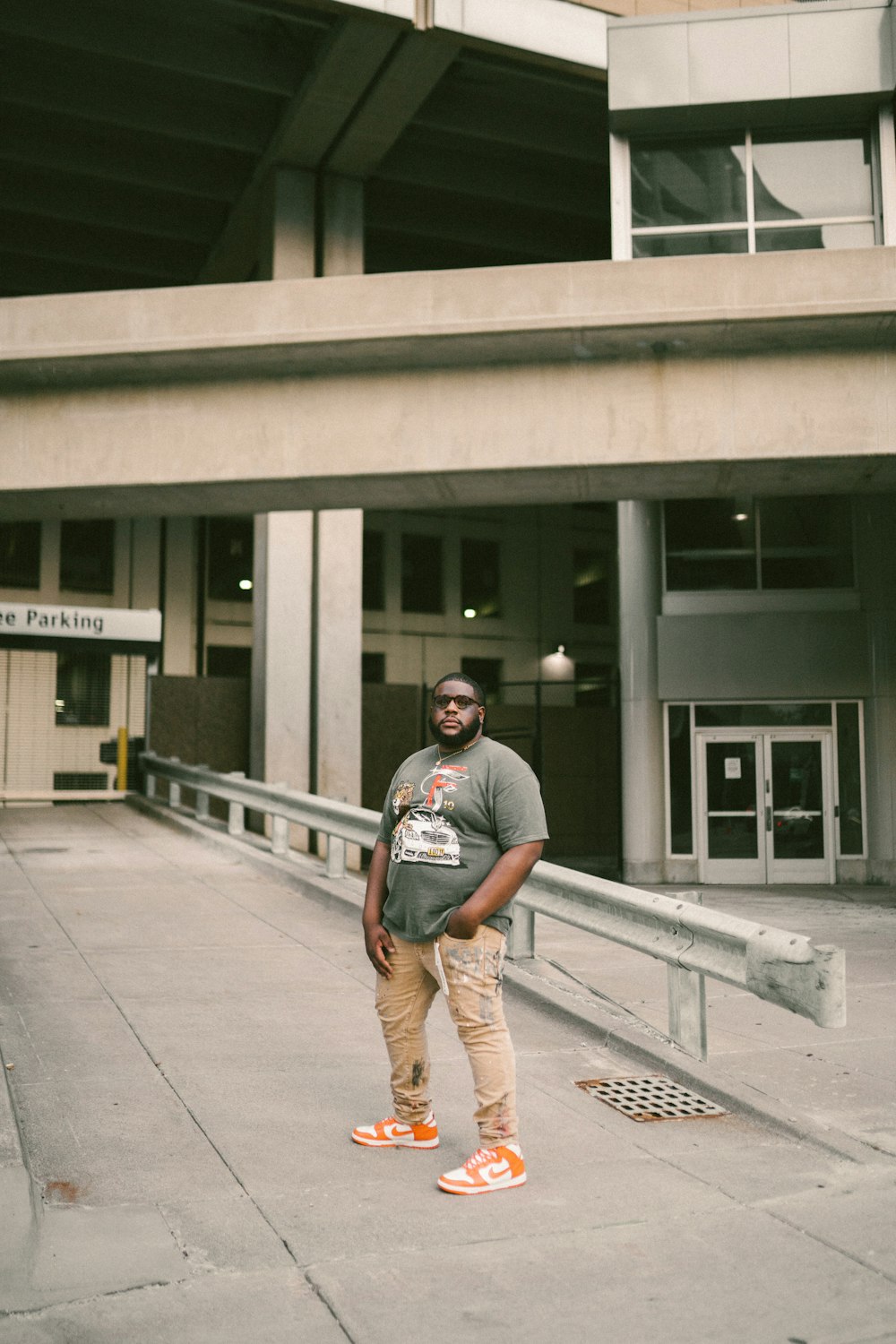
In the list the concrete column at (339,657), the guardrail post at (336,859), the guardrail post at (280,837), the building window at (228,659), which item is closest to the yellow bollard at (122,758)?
the concrete column at (339,657)

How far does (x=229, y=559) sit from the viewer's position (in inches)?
1555

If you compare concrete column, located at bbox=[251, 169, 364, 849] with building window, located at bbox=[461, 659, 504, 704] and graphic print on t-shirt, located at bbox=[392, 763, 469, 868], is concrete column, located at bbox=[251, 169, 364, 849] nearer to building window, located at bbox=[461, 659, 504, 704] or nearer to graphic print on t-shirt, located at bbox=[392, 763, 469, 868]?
building window, located at bbox=[461, 659, 504, 704]

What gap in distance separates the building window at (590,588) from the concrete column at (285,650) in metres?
20.9

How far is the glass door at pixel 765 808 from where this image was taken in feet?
66.1

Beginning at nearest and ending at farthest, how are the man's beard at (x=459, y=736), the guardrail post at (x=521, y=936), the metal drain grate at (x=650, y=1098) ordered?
the man's beard at (x=459, y=736) → the metal drain grate at (x=650, y=1098) → the guardrail post at (x=521, y=936)

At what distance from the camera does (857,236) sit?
727 inches

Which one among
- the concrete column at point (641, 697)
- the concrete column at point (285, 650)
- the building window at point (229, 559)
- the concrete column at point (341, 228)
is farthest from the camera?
the building window at point (229, 559)

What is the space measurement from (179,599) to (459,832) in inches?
1365

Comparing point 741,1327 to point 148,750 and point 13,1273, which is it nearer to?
point 13,1273

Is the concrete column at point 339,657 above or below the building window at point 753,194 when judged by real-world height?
below

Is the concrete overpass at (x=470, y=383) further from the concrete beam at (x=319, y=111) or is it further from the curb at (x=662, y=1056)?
the concrete beam at (x=319, y=111)

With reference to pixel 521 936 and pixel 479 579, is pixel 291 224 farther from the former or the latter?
pixel 479 579

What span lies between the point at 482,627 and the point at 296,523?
61.6ft

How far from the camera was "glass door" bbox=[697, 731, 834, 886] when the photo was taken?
2016 cm
